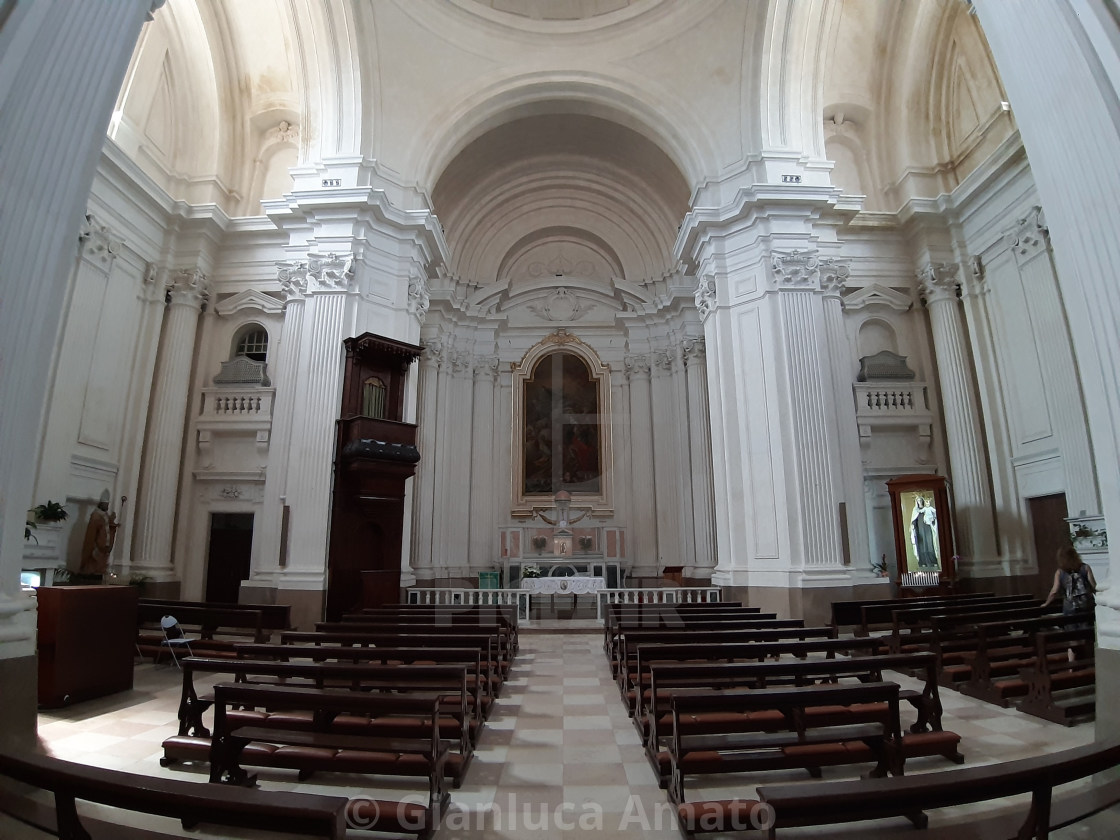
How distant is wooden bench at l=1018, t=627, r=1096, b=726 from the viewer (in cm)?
455

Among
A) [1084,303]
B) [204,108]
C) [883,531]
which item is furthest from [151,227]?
[883,531]

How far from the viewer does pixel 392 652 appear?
163 inches

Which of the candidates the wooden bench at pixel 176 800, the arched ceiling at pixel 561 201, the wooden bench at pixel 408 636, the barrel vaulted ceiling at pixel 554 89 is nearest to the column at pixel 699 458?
the arched ceiling at pixel 561 201

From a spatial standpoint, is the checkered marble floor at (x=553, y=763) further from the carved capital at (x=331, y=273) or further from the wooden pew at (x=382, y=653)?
the carved capital at (x=331, y=273)

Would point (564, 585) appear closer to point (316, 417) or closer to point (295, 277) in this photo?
point (316, 417)

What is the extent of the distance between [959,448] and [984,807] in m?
9.52

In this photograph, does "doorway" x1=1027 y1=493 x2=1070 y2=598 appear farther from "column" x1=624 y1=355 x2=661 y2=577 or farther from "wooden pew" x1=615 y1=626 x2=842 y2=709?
"wooden pew" x1=615 y1=626 x2=842 y2=709

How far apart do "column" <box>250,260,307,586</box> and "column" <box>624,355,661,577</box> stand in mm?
7806

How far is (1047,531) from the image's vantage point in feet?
32.9

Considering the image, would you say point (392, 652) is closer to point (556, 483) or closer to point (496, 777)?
point (496, 777)

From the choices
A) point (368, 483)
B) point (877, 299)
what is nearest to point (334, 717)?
point (368, 483)

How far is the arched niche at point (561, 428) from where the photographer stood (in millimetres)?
15008

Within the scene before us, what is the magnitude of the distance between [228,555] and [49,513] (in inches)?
120

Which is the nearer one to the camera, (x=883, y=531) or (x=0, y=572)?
(x=0, y=572)
